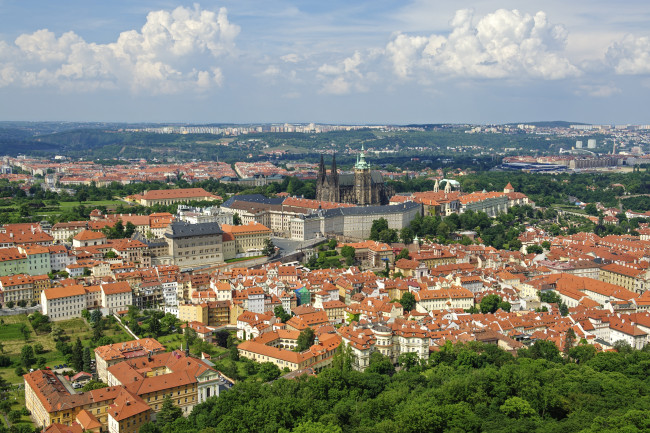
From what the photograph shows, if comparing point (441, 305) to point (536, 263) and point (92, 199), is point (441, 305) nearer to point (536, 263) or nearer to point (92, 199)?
point (536, 263)

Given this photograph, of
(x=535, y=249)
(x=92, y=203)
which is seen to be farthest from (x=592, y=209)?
(x=92, y=203)

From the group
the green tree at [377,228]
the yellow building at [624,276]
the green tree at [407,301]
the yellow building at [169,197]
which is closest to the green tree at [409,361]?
the green tree at [407,301]

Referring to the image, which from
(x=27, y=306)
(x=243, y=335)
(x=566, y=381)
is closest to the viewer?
(x=566, y=381)

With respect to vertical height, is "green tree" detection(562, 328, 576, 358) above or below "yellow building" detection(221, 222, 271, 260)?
below

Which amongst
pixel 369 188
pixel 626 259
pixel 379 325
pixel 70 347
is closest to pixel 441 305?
pixel 379 325

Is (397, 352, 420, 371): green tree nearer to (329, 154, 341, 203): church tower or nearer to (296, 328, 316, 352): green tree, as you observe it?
(296, 328, 316, 352): green tree

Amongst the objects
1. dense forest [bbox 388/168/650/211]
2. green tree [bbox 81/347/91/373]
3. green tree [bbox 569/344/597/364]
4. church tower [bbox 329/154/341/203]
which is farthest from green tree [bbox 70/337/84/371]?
dense forest [bbox 388/168/650/211]

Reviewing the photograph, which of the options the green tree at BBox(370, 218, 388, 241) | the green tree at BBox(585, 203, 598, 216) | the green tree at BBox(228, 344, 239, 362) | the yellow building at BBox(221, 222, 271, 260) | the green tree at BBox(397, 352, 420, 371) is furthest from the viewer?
the green tree at BBox(585, 203, 598, 216)
